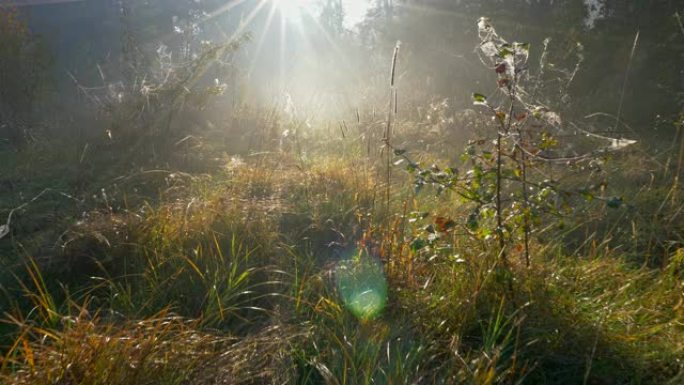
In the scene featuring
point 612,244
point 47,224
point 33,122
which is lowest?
point 33,122

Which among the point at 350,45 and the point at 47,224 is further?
the point at 350,45

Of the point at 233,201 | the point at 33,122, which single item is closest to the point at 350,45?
the point at 33,122

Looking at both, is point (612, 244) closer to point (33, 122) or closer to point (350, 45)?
point (33, 122)

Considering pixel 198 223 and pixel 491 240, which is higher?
pixel 491 240

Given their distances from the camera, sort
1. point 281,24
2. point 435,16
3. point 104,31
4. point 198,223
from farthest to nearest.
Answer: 1. point 281,24
2. point 435,16
3. point 104,31
4. point 198,223

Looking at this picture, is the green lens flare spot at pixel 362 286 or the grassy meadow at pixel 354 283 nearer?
the grassy meadow at pixel 354 283

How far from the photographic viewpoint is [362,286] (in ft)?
8.13

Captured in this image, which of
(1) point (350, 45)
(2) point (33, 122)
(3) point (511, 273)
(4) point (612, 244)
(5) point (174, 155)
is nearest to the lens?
(3) point (511, 273)

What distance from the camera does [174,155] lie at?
5.24 m

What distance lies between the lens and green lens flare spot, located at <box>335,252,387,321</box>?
2307 millimetres

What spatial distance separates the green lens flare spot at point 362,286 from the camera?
2.31 metres

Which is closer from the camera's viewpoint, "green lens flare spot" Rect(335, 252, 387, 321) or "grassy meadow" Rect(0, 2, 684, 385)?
"grassy meadow" Rect(0, 2, 684, 385)

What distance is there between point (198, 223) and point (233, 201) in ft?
1.28

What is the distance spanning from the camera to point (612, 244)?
127 inches
